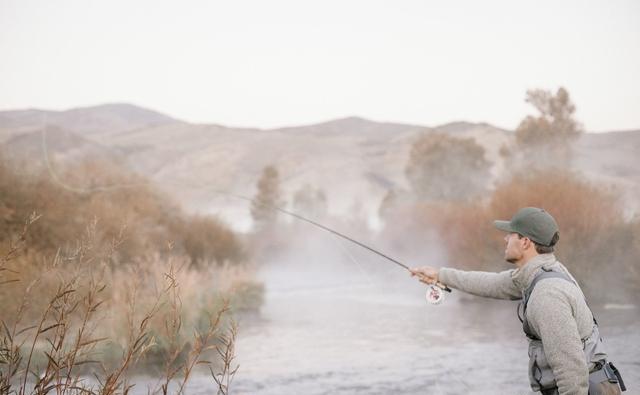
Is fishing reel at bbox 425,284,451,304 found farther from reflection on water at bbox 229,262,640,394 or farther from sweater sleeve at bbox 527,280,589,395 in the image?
reflection on water at bbox 229,262,640,394

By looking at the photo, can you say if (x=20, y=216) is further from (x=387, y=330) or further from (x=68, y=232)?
(x=387, y=330)

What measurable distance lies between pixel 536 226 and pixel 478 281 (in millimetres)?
590

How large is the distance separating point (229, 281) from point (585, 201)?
7833mm

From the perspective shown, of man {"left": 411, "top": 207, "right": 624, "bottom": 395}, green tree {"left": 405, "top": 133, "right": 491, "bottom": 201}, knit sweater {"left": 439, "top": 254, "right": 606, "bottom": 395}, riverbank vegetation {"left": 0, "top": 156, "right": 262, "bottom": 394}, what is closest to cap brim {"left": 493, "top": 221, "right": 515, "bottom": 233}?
man {"left": 411, "top": 207, "right": 624, "bottom": 395}

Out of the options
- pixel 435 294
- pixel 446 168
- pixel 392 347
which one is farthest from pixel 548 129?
pixel 435 294

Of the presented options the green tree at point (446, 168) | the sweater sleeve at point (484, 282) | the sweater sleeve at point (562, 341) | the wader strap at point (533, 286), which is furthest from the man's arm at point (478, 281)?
the green tree at point (446, 168)

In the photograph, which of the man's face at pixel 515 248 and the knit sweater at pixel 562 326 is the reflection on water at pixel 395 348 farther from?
the knit sweater at pixel 562 326

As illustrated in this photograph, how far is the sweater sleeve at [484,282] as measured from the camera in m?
3.81

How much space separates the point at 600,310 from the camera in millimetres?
14406

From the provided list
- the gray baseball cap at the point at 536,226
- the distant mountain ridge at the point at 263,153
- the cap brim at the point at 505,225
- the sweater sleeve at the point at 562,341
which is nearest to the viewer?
the sweater sleeve at the point at 562,341

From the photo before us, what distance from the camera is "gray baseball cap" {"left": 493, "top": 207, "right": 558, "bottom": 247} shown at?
11.4ft

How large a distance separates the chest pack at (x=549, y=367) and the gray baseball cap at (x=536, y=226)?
6.3 inches

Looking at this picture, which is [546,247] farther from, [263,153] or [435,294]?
[263,153]

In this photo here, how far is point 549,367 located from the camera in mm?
3336
